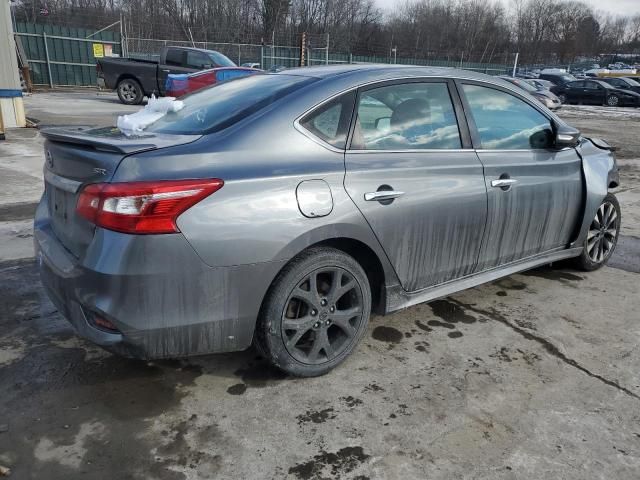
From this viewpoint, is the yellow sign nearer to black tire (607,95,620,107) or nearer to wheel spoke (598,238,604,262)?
wheel spoke (598,238,604,262)

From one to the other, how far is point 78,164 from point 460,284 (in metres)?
2.32

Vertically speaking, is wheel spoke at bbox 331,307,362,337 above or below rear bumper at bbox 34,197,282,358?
below

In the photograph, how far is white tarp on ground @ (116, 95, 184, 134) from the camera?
3014 millimetres

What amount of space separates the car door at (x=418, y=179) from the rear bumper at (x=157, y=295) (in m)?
0.71

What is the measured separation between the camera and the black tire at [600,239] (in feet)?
14.4

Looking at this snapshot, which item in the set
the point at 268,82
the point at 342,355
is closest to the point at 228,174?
the point at 268,82

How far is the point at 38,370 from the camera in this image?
2854 mm

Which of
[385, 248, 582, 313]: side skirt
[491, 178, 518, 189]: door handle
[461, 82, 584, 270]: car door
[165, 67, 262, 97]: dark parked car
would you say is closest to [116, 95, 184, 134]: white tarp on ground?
[385, 248, 582, 313]: side skirt

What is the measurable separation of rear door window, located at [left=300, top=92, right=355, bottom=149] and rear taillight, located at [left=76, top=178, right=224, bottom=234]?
738 millimetres

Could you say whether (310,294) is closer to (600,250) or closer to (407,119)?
(407,119)

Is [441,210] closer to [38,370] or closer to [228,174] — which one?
[228,174]

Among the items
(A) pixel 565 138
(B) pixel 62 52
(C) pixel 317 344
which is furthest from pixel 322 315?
(B) pixel 62 52

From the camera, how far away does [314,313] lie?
9.02 feet

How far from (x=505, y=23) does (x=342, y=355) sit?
82.4 metres
